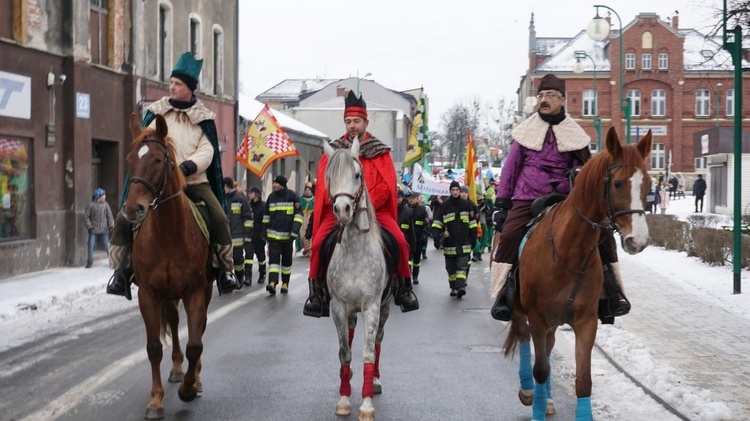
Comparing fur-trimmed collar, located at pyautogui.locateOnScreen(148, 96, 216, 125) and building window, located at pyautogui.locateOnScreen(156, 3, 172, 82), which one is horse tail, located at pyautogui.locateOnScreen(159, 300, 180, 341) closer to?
fur-trimmed collar, located at pyautogui.locateOnScreen(148, 96, 216, 125)

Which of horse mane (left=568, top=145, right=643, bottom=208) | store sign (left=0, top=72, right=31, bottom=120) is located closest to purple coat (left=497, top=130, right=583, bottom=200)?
horse mane (left=568, top=145, right=643, bottom=208)

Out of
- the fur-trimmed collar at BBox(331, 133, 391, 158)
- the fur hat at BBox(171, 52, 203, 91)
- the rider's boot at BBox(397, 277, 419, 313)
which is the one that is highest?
the fur hat at BBox(171, 52, 203, 91)

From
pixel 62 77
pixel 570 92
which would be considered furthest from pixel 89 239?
pixel 570 92

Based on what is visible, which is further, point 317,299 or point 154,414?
point 317,299

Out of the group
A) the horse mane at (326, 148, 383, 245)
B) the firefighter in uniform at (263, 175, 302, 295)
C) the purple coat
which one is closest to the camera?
the horse mane at (326, 148, 383, 245)

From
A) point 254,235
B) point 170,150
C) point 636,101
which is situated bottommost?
point 254,235

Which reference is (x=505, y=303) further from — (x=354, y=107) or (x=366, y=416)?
(x=354, y=107)

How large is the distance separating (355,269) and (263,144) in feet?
58.6

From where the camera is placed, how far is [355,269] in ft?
23.9

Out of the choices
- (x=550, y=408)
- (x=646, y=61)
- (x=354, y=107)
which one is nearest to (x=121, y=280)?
(x=354, y=107)

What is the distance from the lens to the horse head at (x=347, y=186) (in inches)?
269

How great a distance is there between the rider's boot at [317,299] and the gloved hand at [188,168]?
132 centimetres

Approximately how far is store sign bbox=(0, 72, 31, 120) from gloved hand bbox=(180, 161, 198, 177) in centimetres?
1264

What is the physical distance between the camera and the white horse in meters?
7.02
